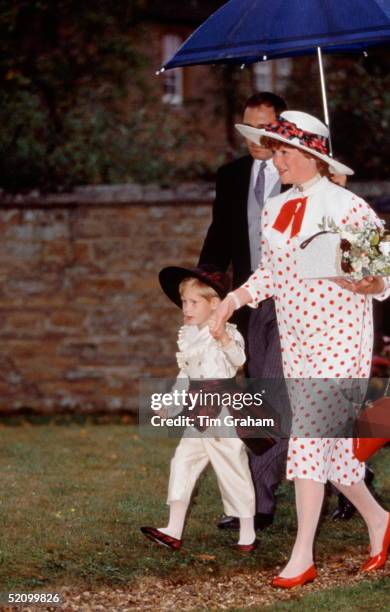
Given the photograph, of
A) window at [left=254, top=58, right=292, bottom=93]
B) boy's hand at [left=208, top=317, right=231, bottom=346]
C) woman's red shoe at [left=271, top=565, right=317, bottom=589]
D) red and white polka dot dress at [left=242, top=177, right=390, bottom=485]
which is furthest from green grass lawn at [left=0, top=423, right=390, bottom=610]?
window at [left=254, top=58, right=292, bottom=93]

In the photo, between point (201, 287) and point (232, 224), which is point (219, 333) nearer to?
point (201, 287)

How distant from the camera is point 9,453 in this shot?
9.09 m

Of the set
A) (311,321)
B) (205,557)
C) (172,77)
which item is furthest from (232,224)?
(172,77)

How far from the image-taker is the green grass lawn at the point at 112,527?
5.66m

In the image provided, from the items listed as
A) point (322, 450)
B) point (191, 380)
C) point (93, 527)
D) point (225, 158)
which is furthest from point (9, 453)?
point (225, 158)

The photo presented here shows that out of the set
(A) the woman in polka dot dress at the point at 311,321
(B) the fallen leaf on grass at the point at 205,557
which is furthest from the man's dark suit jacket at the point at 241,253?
(B) the fallen leaf on grass at the point at 205,557

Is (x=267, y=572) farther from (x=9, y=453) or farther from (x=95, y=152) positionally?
(x=95, y=152)

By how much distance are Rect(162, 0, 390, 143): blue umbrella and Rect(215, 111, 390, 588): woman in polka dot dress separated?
1.90 ft

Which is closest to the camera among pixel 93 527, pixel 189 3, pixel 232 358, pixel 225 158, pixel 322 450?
pixel 322 450

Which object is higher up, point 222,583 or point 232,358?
point 232,358

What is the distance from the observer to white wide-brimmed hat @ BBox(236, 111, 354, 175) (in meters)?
5.54

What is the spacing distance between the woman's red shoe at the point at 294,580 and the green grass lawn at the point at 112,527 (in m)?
0.16

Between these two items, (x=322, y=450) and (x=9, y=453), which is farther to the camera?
(x=9, y=453)

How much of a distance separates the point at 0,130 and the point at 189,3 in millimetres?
13131
